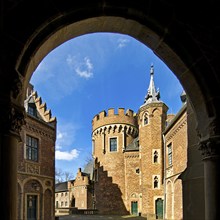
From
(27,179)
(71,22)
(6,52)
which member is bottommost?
(27,179)

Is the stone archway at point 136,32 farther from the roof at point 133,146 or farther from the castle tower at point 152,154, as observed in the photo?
the roof at point 133,146

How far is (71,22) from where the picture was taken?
10.6ft

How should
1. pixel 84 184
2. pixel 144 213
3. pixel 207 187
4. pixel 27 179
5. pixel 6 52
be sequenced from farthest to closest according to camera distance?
pixel 84 184 → pixel 144 213 → pixel 27 179 → pixel 207 187 → pixel 6 52

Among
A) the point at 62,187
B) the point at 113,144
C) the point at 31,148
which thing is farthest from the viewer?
the point at 62,187

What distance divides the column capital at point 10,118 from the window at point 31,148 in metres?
13.9

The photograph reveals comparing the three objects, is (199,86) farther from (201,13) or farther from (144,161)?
(144,161)

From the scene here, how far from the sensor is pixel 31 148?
1666cm

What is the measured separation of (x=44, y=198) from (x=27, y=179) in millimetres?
2322

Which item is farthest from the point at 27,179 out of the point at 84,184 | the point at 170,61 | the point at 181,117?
the point at 84,184

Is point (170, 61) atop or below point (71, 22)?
below

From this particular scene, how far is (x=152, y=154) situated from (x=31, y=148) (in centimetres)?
1348

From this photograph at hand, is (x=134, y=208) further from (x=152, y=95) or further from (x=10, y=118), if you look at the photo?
(x=10, y=118)

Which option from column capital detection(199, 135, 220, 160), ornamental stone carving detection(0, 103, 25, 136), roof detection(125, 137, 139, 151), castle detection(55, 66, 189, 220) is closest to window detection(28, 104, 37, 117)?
castle detection(55, 66, 189, 220)

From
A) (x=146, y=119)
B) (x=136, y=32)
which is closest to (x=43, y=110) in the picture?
(x=146, y=119)
